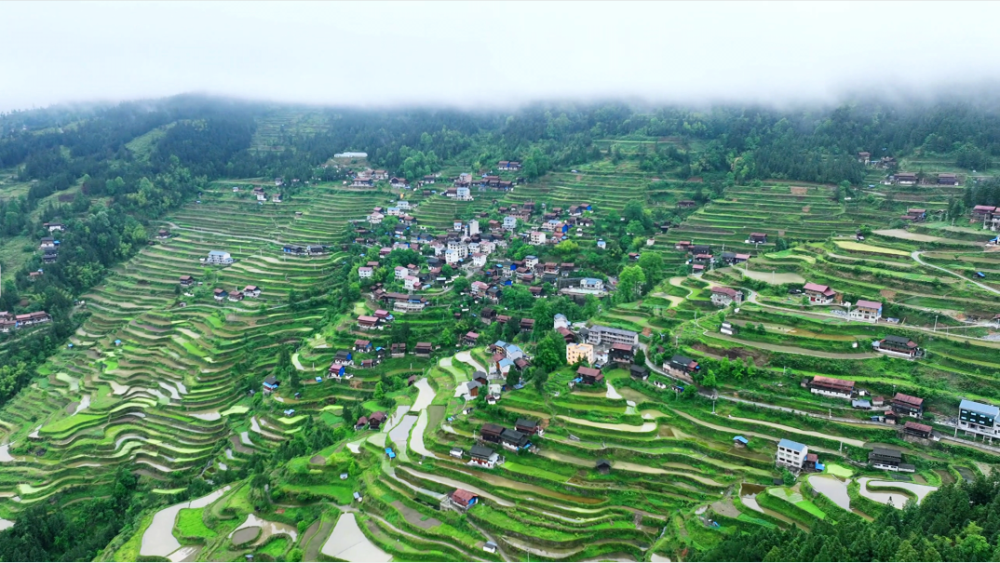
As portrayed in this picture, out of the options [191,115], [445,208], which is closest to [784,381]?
[445,208]

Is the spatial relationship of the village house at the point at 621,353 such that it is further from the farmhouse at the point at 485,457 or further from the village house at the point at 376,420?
the village house at the point at 376,420

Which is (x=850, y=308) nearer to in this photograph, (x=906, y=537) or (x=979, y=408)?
(x=979, y=408)

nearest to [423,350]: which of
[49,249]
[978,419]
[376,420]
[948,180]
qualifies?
[376,420]

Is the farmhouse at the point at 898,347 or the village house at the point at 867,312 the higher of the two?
the village house at the point at 867,312

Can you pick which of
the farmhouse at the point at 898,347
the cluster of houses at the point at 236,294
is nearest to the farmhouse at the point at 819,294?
the farmhouse at the point at 898,347

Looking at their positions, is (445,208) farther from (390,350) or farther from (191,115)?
(191,115)
